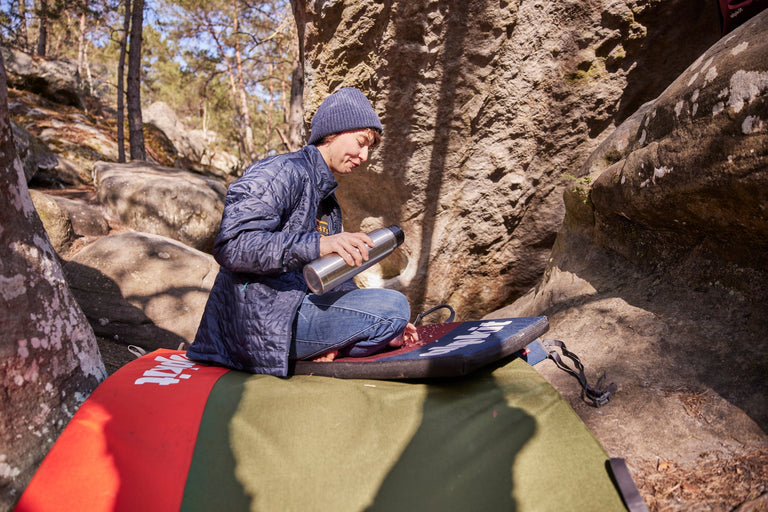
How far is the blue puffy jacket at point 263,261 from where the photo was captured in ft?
5.85

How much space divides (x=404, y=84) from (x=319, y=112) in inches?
60.0

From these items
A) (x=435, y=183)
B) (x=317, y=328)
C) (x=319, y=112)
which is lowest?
(x=317, y=328)

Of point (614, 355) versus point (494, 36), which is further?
point (494, 36)

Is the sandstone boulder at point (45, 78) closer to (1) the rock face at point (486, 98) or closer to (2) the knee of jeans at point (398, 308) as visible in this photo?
(1) the rock face at point (486, 98)

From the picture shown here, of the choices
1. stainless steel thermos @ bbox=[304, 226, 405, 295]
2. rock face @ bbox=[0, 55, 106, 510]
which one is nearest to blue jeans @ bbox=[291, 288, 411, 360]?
stainless steel thermos @ bbox=[304, 226, 405, 295]

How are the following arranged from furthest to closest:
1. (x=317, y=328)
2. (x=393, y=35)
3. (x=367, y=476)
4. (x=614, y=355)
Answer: (x=393, y=35)
(x=614, y=355)
(x=317, y=328)
(x=367, y=476)

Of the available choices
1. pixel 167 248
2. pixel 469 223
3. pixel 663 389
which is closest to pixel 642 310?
pixel 663 389

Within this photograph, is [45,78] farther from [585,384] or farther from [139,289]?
[585,384]

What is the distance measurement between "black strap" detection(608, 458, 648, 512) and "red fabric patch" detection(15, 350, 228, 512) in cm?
132

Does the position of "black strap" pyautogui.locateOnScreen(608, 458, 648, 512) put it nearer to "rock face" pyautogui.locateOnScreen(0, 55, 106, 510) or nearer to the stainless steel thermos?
the stainless steel thermos

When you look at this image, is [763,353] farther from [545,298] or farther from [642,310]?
[545,298]

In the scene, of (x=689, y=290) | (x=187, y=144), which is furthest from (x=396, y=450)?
(x=187, y=144)

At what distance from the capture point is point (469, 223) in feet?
13.4

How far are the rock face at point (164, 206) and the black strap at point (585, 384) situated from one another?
5.58 meters
